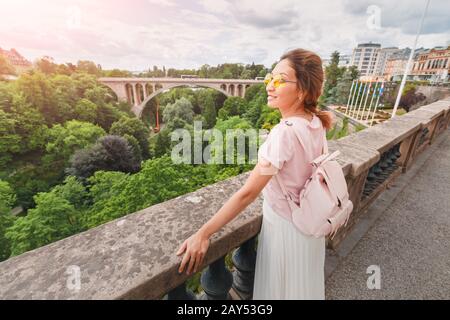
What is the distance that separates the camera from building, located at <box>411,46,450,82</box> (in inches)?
1917

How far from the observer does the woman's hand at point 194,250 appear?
94cm

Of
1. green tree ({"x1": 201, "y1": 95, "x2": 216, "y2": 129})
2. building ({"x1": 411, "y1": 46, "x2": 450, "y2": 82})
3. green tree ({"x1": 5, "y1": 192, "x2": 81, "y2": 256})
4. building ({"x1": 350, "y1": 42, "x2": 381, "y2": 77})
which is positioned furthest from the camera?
building ({"x1": 350, "y1": 42, "x2": 381, "y2": 77})

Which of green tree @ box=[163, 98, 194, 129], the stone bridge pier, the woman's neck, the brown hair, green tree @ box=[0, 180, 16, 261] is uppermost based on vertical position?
the brown hair

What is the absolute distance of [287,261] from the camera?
121 centimetres

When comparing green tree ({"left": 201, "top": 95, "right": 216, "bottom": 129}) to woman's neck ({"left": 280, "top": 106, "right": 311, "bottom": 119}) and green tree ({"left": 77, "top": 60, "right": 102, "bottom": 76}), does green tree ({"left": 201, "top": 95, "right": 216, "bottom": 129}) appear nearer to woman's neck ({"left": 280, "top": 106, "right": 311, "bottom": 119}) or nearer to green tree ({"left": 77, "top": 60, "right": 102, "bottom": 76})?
green tree ({"left": 77, "top": 60, "right": 102, "bottom": 76})

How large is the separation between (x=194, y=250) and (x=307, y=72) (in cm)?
97

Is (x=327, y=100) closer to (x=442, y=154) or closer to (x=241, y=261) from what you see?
(x=442, y=154)

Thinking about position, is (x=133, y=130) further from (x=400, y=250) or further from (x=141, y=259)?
(x=141, y=259)

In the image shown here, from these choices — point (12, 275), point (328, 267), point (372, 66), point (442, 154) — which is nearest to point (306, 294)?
point (328, 267)

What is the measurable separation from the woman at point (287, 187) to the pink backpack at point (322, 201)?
0.19 ft

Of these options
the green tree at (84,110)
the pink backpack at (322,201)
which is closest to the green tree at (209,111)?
the green tree at (84,110)

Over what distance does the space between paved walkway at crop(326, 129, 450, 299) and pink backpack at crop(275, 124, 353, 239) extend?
3.96ft

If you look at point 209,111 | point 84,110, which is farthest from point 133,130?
point 209,111

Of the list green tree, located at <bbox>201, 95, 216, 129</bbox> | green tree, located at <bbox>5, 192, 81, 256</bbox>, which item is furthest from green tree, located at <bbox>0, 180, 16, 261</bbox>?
green tree, located at <bbox>201, 95, 216, 129</bbox>
